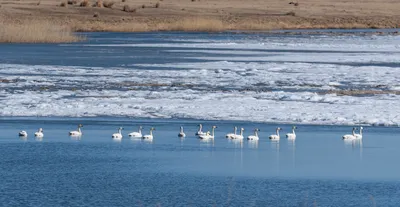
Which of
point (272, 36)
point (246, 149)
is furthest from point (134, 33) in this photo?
point (246, 149)

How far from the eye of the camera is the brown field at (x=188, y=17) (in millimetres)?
57875

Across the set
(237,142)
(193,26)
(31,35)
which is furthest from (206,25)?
(237,142)

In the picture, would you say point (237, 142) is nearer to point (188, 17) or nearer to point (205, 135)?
point (205, 135)

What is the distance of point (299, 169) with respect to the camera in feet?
44.2

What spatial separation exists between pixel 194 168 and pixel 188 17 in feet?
171

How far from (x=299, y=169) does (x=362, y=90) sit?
10605 millimetres

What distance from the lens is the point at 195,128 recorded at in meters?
17.5

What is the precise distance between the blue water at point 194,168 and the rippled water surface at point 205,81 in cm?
192

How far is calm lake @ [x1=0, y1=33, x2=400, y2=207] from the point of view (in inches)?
472

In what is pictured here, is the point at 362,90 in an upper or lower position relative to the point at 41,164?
upper

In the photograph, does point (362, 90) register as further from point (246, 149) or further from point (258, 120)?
point (246, 149)

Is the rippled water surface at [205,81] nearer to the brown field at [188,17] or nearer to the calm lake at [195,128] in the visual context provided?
the calm lake at [195,128]

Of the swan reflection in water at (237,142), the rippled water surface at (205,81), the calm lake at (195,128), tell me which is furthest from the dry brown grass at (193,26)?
the swan reflection in water at (237,142)

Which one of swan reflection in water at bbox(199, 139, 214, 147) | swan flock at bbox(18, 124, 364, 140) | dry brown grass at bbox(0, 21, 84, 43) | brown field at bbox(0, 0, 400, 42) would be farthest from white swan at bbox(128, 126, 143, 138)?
brown field at bbox(0, 0, 400, 42)
